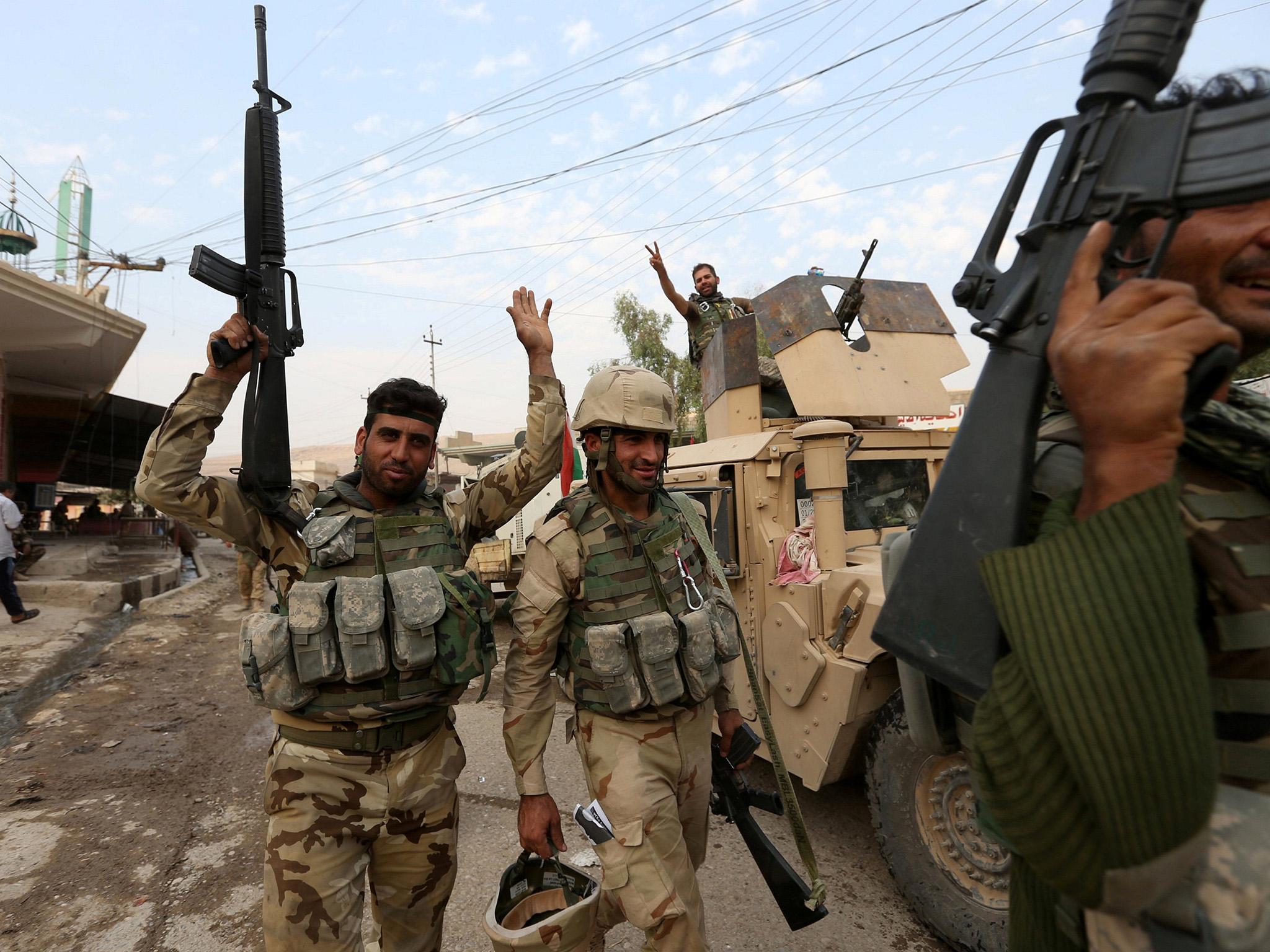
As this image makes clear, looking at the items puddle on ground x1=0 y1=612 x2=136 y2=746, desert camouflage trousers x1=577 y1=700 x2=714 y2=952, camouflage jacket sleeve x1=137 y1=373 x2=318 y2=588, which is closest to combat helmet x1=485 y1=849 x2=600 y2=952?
desert camouflage trousers x1=577 y1=700 x2=714 y2=952

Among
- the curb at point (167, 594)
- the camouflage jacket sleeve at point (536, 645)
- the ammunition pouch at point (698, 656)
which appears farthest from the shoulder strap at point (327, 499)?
the curb at point (167, 594)

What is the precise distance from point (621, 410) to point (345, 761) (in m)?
1.24

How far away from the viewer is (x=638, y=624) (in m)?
2.08

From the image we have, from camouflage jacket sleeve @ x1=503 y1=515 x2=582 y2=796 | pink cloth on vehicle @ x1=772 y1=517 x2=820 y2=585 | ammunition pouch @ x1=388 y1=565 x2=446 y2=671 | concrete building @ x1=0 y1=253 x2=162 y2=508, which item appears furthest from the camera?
concrete building @ x1=0 y1=253 x2=162 y2=508

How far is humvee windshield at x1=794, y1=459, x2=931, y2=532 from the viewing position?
11.6 feet

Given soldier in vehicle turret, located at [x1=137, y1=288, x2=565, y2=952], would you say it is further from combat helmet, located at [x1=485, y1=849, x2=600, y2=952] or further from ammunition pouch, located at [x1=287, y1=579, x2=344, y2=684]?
combat helmet, located at [x1=485, y1=849, x2=600, y2=952]

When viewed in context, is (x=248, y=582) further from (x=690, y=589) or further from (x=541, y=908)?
(x=690, y=589)

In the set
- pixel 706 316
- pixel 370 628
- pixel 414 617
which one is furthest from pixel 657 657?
pixel 706 316

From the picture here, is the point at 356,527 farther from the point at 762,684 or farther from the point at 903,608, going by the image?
the point at 762,684

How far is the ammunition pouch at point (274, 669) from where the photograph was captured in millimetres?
1931

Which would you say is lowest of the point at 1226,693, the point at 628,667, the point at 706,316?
the point at 628,667

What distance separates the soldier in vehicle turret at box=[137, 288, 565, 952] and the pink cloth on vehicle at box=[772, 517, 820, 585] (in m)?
1.42

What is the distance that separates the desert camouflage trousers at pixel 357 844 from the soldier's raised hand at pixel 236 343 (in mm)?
1039

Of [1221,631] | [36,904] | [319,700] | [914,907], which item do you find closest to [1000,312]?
[1221,631]
